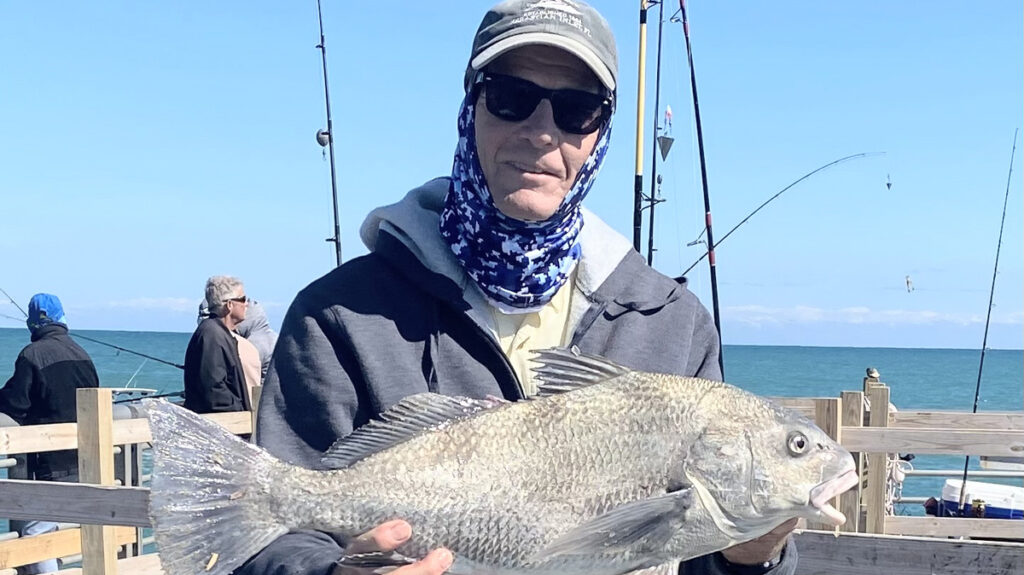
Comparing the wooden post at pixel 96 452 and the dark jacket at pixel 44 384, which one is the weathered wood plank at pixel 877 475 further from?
the dark jacket at pixel 44 384

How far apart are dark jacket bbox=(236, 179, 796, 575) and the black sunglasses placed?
1.32 feet

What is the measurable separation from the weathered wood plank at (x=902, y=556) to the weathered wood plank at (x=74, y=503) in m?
2.68

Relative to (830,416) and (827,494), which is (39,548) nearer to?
(830,416)

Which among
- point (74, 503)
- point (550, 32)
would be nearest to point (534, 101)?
point (550, 32)

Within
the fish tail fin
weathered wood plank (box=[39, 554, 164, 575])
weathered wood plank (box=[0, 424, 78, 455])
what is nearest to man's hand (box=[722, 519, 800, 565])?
the fish tail fin

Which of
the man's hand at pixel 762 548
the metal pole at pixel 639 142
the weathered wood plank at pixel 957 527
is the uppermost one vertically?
the metal pole at pixel 639 142

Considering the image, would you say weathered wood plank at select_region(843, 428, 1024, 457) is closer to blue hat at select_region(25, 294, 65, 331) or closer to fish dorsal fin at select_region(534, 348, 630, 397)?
fish dorsal fin at select_region(534, 348, 630, 397)

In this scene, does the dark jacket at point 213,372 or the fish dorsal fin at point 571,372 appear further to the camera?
the dark jacket at point 213,372

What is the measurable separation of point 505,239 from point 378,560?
2.95 feet

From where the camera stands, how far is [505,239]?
2.53 m

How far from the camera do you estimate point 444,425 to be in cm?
215

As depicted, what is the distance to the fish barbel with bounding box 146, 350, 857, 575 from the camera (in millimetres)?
2021

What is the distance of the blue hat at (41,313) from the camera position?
7.53 m

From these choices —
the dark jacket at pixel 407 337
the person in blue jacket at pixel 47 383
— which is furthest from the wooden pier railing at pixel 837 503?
the dark jacket at pixel 407 337
